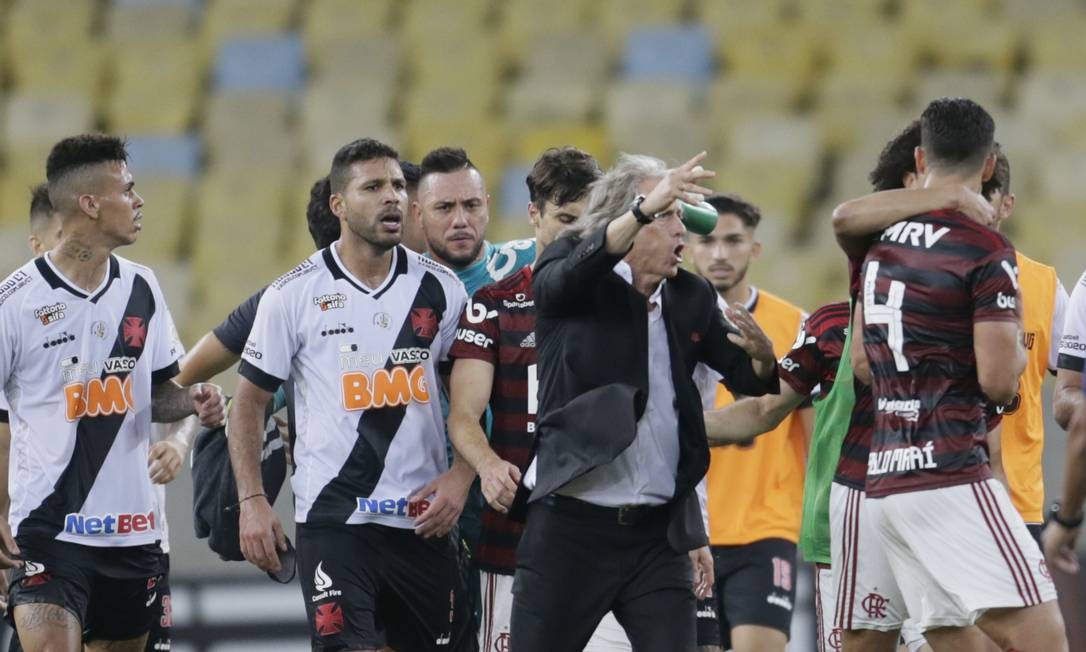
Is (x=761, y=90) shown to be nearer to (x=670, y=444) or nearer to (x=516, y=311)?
(x=516, y=311)

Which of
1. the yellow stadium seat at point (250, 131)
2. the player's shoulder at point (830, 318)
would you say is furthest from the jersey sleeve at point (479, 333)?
the yellow stadium seat at point (250, 131)

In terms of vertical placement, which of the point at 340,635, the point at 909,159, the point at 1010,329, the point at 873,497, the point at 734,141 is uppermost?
the point at 734,141

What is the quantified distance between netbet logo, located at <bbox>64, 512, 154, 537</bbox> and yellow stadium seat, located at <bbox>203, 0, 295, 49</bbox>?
9.02 metres

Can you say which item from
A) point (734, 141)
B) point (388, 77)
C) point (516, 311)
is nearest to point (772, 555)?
point (516, 311)

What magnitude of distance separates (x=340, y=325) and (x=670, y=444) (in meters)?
1.60

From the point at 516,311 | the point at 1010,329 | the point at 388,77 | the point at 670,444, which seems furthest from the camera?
the point at 388,77

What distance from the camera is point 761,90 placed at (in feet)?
47.4

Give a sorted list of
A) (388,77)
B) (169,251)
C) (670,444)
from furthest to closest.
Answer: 1. (388,77)
2. (169,251)
3. (670,444)

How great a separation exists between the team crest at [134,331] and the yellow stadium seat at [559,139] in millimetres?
6925

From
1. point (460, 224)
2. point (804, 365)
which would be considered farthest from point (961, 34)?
point (804, 365)

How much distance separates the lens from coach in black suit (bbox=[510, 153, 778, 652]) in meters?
6.15

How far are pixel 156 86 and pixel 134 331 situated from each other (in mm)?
8224

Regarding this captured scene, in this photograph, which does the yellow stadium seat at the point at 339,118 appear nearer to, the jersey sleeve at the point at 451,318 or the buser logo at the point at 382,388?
the jersey sleeve at the point at 451,318

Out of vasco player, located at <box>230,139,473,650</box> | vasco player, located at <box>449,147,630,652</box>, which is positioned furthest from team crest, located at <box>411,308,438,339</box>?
vasco player, located at <box>449,147,630,652</box>
